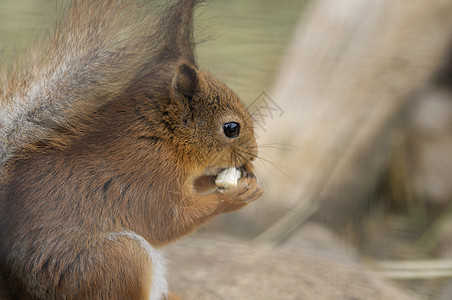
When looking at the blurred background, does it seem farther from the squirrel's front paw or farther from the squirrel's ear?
the squirrel's ear

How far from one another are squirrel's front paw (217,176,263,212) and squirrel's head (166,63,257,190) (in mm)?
56

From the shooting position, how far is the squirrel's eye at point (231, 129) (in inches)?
51.8

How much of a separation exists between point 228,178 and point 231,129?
0.41 ft

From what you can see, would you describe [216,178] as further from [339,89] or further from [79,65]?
[339,89]

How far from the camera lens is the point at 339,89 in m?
2.50

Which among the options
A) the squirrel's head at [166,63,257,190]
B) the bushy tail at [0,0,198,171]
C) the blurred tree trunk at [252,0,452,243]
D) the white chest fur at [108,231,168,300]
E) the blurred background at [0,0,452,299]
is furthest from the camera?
the blurred tree trunk at [252,0,452,243]

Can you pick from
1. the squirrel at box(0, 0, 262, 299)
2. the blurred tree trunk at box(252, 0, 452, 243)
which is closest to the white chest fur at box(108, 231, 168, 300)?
the squirrel at box(0, 0, 262, 299)

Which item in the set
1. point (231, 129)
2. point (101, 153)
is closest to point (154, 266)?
point (101, 153)

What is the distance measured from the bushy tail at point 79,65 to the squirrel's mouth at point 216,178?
0.39 meters

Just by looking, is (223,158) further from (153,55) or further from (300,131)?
(300,131)

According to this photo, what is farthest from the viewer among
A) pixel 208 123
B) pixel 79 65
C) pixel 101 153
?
pixel 208 123

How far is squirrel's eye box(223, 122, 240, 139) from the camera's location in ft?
4.32

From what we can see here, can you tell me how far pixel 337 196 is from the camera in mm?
2541

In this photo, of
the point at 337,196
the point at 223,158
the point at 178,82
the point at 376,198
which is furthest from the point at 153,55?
the point at 376,198
